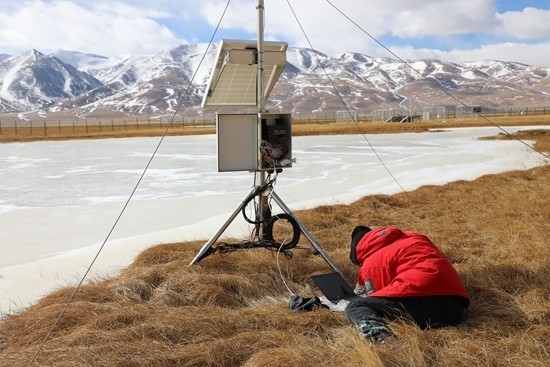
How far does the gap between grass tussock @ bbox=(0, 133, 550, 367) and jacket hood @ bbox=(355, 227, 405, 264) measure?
62 cm

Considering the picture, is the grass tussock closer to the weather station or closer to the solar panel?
the weather station

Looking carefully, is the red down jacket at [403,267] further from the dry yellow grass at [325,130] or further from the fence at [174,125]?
the fence at [174,125]

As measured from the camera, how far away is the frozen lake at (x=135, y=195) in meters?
6.12

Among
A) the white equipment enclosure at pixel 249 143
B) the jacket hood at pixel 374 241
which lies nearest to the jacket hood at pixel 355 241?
the jacket hood at pixel 374 241

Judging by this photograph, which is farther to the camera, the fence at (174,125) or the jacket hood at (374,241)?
the fence at (174,125)

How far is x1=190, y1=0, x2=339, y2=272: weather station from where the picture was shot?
5.09 meters

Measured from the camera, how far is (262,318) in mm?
3871

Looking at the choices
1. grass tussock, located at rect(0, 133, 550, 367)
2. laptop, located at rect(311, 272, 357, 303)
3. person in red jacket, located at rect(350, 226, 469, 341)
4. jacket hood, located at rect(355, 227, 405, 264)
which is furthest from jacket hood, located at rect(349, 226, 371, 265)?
grass tussock, located at rect(0, 133, 550, 367)

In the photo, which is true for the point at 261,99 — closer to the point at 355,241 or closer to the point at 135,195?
the point at 355,241

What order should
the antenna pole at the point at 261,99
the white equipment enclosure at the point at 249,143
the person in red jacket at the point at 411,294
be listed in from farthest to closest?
1. the antenna pole at the point at 261,99
2. the white equipment enclosure at the point at 249,143
3. the person in red jacket at the point at 411,294

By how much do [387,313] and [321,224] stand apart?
3.55 meters

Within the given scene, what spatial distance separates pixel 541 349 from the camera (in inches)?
129

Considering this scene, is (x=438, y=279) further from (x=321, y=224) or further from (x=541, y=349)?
(x=321, y=224)

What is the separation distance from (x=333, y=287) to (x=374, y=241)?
557mm
